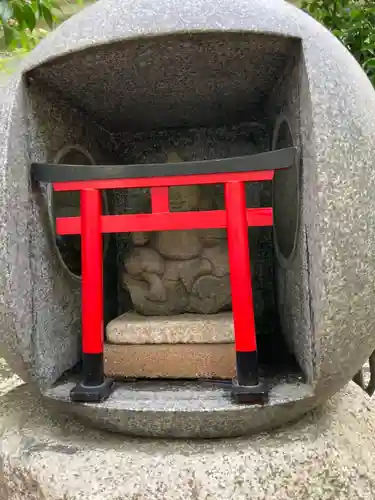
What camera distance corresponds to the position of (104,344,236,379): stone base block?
1.14m

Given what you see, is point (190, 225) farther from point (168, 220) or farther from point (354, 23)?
point (354, 23)

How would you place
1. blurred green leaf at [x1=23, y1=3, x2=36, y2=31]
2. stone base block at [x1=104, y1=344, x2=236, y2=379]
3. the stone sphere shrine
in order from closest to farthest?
the stone sphere shrine < stone base block at [x1=104, y1=344, x2=236, y2=379] < blurred green leaf at [x1=23, y1=3, x2=36, y2=31]

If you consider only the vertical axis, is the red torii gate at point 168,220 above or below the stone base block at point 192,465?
above

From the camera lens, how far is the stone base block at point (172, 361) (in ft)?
3.73

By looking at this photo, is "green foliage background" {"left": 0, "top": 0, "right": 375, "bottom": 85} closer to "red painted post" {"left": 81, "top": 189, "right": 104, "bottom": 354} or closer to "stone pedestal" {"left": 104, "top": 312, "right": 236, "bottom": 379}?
"red painted post" {"left": 81, "top": 189, "right": 104, "bottom": 354}

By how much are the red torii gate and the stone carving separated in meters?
0.31

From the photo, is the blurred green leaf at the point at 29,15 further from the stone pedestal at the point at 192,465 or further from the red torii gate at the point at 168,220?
the stone pedestal at the point at 192,465

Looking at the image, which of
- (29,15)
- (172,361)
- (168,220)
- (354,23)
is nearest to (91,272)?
(168,220)

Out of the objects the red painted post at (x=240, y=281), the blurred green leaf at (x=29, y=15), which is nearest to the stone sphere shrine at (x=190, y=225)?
the red painted post at (x=240, y=281)

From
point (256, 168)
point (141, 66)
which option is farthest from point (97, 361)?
point (141, 66)

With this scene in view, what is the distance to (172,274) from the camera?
1.35 metres

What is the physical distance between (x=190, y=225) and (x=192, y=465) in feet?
1.54

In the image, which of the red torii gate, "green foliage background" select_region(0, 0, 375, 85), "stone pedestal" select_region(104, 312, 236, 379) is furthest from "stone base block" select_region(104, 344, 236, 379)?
"green foliage background" select_region(0, 0, 375, 85)

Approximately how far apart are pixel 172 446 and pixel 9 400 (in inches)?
20.9
